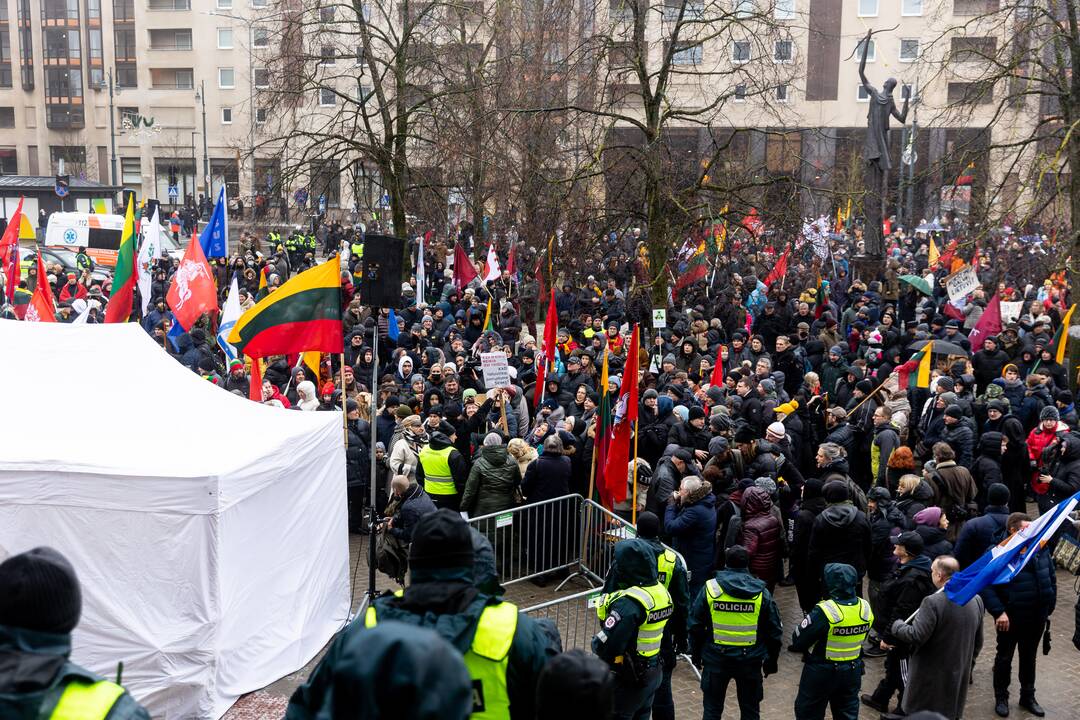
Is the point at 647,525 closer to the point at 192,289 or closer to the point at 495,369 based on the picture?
the point at 495,369

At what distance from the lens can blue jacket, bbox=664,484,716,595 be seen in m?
8.92

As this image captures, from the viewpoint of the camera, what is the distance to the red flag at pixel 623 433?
9641mm

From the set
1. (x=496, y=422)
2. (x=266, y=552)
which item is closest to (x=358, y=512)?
(x=496, y=422)

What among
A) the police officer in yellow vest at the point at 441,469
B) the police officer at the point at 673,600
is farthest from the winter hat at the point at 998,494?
the police officer in yellow vest at the point at 441,469

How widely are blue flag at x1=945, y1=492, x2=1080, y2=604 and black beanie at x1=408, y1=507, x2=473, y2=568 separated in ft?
14.0

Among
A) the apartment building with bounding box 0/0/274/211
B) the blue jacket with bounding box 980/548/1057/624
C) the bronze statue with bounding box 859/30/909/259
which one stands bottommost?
the blue jacket with bounding box 980/548/1057/624

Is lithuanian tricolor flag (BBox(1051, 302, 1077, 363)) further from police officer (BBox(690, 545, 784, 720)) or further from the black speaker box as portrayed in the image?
the black speaker box

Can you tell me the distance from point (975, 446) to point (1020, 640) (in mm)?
4757

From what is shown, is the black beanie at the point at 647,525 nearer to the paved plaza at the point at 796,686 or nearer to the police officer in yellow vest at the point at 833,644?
the police officer in yellow vest at the point at 833,644

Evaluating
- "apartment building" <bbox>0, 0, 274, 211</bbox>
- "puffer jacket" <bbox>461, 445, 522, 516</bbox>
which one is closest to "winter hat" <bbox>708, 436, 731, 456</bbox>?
"puffer jacket" <bbox>461, 445, 522, 516</bbox>

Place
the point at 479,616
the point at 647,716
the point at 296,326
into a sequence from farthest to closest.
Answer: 1. the point at 296,326
2. the point at 647,716
3. the point at 479,616

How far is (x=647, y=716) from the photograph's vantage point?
21.5 ft

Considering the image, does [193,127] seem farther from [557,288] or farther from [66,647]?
[66,647]

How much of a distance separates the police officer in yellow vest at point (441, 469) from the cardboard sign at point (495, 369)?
2.32 metres
